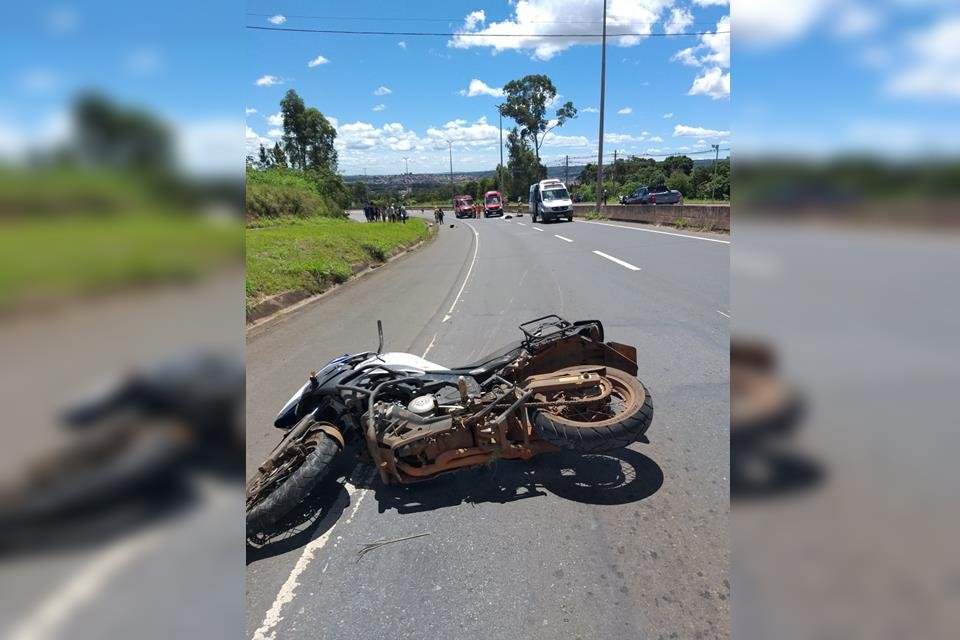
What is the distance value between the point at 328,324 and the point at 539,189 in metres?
27.4

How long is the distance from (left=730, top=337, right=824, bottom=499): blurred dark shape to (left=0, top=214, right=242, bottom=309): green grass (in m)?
0.98

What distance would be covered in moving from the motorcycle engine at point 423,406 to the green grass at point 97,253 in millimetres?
2530

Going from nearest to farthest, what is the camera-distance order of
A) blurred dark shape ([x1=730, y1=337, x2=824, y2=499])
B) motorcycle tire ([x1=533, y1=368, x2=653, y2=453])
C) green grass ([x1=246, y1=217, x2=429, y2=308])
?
1. blurred dark shape ([x1=730, y1=337, x2=824, y2=499])
2. motorcycle tire ([x1=533, y1=368, x2=653, y2=453])
3. green grass ([x1=246, y1=217, x2=429, y2=308])

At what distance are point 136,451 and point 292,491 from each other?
2.44 meters

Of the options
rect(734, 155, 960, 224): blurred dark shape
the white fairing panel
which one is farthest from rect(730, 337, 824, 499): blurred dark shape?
the white fairing panel

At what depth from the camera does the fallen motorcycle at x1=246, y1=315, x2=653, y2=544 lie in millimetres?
3186

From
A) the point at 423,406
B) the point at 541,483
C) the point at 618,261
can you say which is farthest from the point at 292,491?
the point at 618,261

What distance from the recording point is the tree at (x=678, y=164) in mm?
63531

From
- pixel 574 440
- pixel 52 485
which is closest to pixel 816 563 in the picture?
pixel 52 485

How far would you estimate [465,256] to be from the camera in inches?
707

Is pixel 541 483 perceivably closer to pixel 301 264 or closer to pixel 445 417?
pixel 445 417

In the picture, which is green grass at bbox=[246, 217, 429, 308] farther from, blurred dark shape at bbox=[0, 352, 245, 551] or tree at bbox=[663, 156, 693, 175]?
tree at bbox=[663, 156, 693, 175]

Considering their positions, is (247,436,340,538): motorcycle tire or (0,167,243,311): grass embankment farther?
(247,436,340,538): motorcycle tire

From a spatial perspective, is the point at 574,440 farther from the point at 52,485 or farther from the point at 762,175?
the point at 52,485
